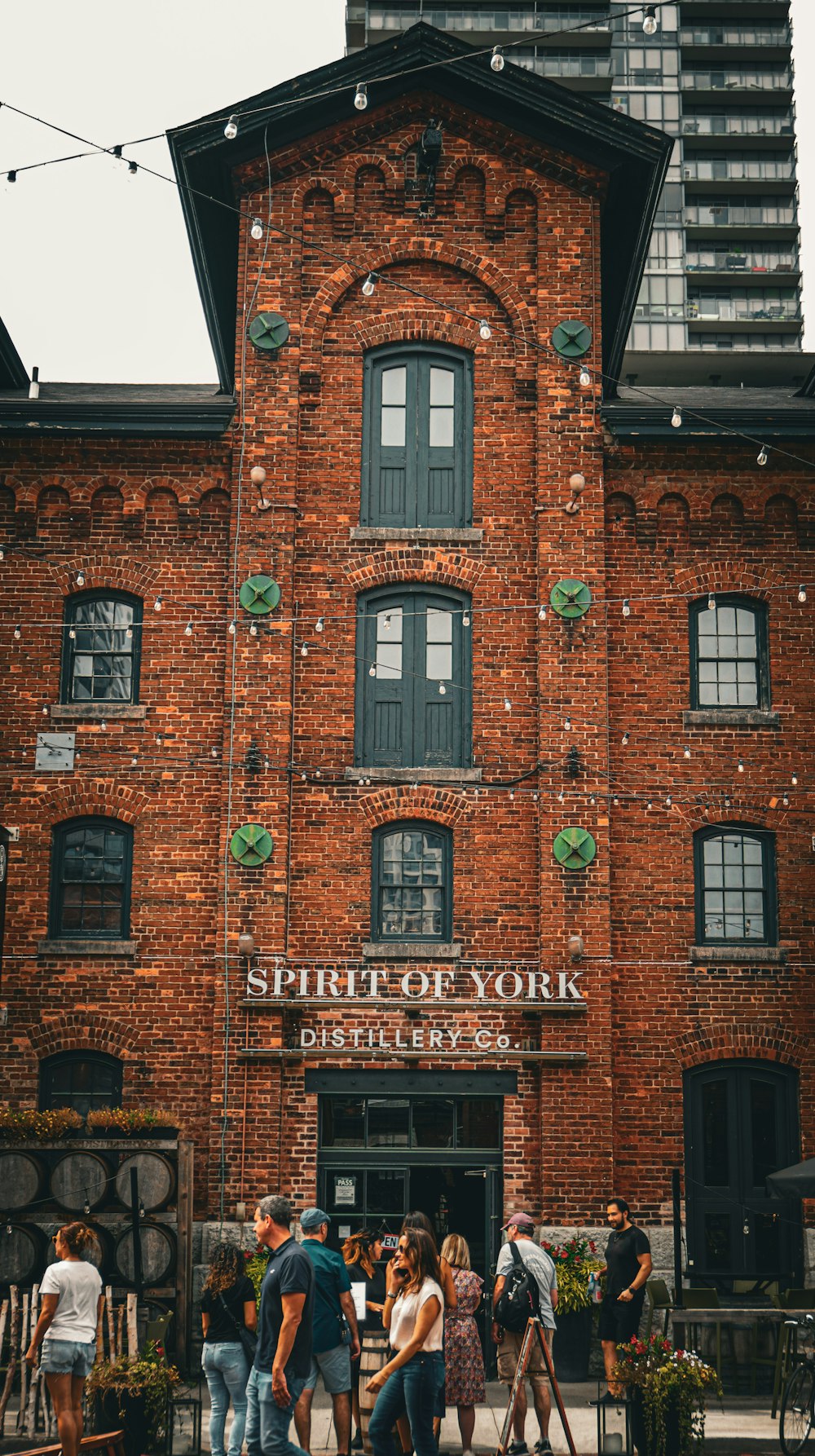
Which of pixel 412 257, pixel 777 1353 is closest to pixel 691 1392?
pixel 777 1353

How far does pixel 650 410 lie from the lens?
63.0 ft

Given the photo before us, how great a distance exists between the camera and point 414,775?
60.6ft

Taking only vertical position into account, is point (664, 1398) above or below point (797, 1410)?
above

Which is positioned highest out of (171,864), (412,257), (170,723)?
(412,257)

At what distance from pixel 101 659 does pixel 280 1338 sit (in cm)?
1110

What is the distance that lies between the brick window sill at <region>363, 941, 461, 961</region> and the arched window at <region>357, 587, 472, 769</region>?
2.10m

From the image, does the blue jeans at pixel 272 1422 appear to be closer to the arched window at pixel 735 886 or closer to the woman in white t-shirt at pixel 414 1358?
the woman in white t-shirt at pixel 414 1358

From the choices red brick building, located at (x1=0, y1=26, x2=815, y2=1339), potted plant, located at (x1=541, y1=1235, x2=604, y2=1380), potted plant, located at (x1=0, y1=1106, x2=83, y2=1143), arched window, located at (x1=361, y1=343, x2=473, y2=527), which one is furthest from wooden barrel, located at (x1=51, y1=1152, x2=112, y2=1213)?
arched window, located at (x1=361, y1=343, x2=473, y2=527)

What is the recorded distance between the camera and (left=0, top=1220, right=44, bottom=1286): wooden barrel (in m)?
15.6

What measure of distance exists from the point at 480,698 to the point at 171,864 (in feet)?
13.3

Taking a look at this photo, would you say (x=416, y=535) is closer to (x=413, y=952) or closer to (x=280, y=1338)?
(x=413, y=952)

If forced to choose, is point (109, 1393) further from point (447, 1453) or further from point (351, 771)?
point (351, 771)

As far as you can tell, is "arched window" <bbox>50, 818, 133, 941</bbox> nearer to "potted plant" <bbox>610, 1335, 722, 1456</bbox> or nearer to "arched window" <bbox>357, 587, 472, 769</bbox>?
"arched window" <bbox>357, 587, 472, 769</bbox>

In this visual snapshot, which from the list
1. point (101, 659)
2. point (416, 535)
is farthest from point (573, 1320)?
point (101, 659)
